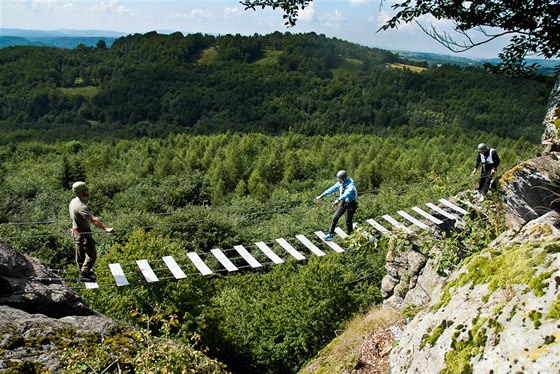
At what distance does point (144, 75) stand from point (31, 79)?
31.4m

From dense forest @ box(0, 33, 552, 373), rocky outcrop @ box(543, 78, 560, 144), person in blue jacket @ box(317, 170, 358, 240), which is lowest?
dense forest @ box(0, 33, 552, 373)

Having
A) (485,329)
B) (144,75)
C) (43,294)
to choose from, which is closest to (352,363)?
(485,329)

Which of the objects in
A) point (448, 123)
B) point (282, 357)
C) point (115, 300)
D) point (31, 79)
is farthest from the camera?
point (31, 79)

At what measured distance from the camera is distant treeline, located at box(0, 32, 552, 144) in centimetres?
10094

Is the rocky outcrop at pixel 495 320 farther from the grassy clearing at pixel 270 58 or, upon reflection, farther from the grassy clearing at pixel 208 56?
the grassy clearing at pixel 208 56

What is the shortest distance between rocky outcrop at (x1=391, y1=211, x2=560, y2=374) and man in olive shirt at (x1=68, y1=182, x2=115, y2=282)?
5646 millimetres

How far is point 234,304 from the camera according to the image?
21891 mm

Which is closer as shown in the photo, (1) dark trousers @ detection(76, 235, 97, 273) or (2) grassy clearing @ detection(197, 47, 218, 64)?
(1) dark trousers @ detection(76, 235, 97, 273)

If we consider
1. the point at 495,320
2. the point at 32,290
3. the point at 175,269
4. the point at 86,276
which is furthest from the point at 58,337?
the point at 495,320

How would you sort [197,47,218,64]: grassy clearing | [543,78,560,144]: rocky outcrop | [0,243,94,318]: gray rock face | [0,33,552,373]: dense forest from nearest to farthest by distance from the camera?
[0,243,94,318]: gray rock face → [543,78,560,144]: rocky outcrop → [0,33,552,373]: dense forest → [197,47,218,64]: grassy clearing

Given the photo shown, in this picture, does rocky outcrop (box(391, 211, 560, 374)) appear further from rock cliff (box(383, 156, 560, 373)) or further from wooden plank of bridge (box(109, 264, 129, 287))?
wooden plank of bridge (box(109, 264, 129, 287))

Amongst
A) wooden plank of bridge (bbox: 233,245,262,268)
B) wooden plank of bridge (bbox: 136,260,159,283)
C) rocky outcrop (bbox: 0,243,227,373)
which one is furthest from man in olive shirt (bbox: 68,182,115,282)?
wooden plank of bridge (bbox: 233,245,262,268)

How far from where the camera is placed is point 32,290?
722 centimetres

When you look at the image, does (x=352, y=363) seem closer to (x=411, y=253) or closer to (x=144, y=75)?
(x=411, y=253)
